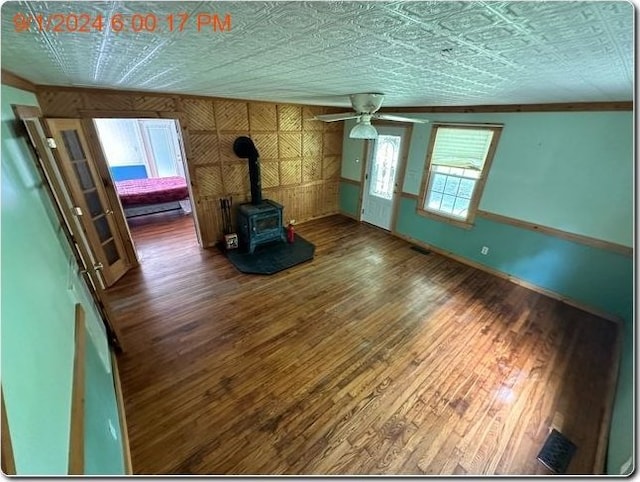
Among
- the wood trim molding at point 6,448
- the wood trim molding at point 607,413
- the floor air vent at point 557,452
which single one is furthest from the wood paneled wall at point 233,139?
the wood trim molding at point 607,413

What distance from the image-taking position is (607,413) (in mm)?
2084

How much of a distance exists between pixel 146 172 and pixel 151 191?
2.17 metres

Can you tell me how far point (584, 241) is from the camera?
10.3 feet

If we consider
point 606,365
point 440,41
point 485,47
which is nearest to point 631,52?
point 485,47

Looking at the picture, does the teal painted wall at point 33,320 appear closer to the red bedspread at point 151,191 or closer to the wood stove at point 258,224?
the wood stove at point 258,224

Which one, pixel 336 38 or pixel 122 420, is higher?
pixel 336 38

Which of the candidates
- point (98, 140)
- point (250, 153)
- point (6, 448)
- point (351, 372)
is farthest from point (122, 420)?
point (250, 153)

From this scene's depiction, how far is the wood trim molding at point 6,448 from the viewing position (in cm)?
60

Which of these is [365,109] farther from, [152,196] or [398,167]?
[152,196]

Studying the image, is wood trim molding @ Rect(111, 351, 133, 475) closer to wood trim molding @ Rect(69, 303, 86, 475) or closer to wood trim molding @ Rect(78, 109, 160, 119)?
wood trim molding @ Rect(69, 303, 86, 475)

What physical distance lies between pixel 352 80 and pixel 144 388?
9.93 feet

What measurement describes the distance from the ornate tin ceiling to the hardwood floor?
2.43 metres

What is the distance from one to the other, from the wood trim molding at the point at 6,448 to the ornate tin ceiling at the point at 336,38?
1.03m

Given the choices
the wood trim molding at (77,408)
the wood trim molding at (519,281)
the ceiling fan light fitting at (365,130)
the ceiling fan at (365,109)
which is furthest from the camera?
the wood trim molding at (519,281)
